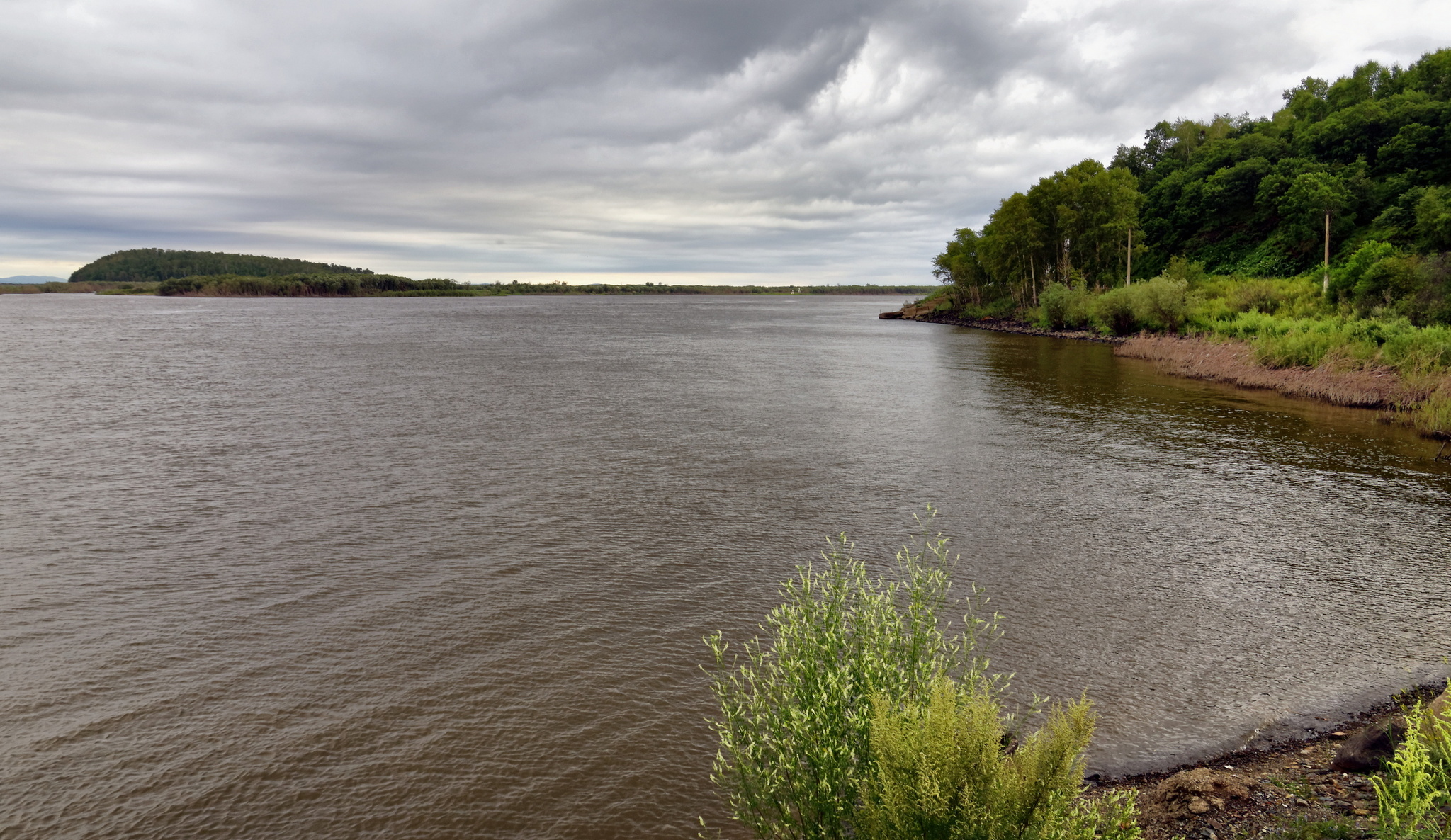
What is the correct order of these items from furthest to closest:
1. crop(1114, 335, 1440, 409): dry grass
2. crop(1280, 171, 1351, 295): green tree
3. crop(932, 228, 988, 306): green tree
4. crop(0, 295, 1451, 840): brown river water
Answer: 1. crop(932, 228, 988, 306): green tree
2. crop(1280, 171, 1351, 295): green tree
3. crop(1114, 335, 1440, 409): dry grass
4. crop(0, 295, 1451, 840): brown river water

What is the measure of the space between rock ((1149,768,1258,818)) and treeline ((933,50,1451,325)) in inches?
1675

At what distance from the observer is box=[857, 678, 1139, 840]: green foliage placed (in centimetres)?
502

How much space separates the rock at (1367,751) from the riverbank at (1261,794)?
91mm

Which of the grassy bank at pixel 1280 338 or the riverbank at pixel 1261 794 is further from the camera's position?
the grassy bank at pixel 1280 338

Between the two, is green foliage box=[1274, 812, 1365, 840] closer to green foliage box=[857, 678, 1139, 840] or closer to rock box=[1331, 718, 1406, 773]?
rock box=[1331, 718, 1406, 773]

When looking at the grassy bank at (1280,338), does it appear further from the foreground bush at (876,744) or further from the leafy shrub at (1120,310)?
the foreground bush at (876,744)

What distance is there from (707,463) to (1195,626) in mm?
14336

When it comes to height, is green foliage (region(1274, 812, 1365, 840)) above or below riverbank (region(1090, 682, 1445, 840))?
above

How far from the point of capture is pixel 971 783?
516 cm

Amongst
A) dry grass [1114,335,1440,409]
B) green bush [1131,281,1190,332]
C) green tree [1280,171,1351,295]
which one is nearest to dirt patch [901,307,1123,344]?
green bush [1131,281,1190,332]

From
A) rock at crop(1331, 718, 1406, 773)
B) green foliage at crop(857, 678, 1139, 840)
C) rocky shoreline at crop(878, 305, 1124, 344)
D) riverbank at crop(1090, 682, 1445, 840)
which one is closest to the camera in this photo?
green foliage at crop(857, 678, 1139, 840)

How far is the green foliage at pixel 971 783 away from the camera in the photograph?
5.02 meters

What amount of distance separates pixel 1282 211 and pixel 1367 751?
90046mm

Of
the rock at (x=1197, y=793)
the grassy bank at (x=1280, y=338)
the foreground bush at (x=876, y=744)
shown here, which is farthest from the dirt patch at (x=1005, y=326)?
the foreground bush at (x=876, y=744)
